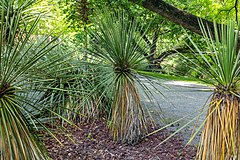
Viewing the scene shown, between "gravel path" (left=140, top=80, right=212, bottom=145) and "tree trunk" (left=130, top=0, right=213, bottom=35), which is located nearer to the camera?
"tree trunk" (left=130, top=0, right=213, bottom=35)

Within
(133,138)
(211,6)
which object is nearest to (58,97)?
(133,138)

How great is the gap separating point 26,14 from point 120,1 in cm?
162

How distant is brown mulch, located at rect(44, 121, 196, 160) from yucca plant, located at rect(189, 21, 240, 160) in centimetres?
128

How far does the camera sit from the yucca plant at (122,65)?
2779 mm

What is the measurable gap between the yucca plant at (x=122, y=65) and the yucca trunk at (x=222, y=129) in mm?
1429

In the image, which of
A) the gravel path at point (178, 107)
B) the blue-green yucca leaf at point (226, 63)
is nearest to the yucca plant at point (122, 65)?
the gravel path at point (178, 107)

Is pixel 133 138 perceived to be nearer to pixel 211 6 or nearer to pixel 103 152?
pixel 103 152

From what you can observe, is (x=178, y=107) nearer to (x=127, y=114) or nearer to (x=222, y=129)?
(x=127, y=114)

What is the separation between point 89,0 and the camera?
167 inches

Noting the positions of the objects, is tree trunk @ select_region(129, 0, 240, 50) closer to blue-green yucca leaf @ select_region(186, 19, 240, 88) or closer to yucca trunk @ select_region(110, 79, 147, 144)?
yucca trunk @ select_region(110, 79, 147, 144)

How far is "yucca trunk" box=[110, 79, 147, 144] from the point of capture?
285cm

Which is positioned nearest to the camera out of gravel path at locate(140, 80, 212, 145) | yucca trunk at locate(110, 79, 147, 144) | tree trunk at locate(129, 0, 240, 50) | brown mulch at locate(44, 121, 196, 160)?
brown mulch at locate(44, 121, 196, 160)

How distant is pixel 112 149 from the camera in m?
2.92

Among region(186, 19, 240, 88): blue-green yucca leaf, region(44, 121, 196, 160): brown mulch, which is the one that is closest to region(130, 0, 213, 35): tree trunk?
region(44, 121, 196, 160): brown mulch
